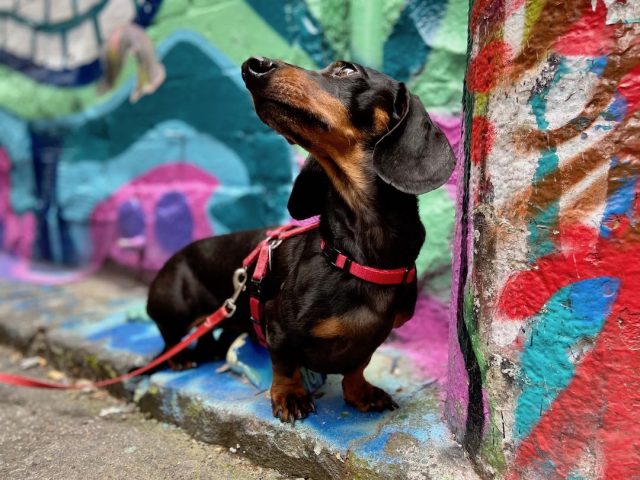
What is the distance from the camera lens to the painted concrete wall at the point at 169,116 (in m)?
2.84

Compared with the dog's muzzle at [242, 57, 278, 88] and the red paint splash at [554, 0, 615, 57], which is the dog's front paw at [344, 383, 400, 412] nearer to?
the dog's muzzle at [242, 57, 278, 88]

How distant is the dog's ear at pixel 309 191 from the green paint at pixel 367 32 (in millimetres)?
1078

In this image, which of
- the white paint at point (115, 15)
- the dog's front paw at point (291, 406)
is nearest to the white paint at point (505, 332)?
the dog's front paw at point (291, 406)

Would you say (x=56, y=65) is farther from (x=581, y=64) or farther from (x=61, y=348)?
(x=581, y=64)

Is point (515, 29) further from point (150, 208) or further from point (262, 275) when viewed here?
Result: point (150, 208)

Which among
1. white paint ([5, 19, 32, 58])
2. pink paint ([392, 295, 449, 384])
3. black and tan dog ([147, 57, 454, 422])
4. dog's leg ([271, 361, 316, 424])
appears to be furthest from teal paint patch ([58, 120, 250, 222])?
dog's leg ([271, 361, 316, 424])

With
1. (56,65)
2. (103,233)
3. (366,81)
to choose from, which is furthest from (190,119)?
(366,81)

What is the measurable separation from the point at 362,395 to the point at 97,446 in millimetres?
1177

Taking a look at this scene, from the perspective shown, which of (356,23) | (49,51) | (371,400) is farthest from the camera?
(49,51)

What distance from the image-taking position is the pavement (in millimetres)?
1898

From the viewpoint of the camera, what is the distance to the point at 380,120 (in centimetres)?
189

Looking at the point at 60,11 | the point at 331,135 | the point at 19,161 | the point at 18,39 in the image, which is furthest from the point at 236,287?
the point at 18,39

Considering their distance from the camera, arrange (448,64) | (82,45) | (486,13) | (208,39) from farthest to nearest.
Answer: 1. (82,45)
2. (208,39)
3. (448,64)
4. (486,13)

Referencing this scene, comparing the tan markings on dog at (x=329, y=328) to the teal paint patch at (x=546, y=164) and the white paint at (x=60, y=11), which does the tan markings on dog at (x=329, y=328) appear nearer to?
the teal paint patch at (x=546, y=164)
